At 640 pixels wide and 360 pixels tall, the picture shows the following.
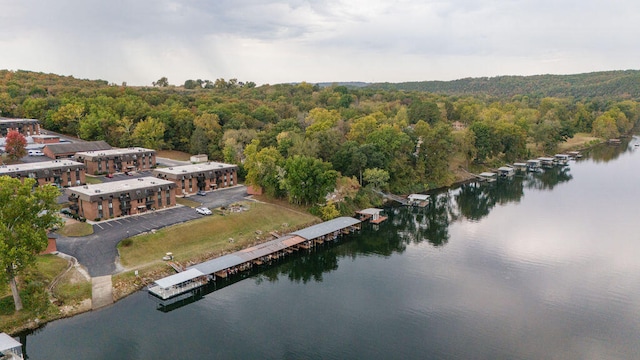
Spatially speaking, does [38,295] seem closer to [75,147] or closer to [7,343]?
[7,343]

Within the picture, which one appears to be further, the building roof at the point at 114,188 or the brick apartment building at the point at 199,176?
the brick apartment building at the point at 199,176

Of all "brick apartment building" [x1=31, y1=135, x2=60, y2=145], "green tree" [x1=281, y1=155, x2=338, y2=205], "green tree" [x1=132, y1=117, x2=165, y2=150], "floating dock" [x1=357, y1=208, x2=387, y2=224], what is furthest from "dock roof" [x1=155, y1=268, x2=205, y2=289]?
"brick apartment building" [x1=31, y1=135, x2=60, y2=145]

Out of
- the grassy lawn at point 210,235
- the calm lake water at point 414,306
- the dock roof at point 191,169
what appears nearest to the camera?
the calm lake water at point 414,306

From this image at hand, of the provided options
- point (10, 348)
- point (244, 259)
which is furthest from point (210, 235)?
point (10, 348)

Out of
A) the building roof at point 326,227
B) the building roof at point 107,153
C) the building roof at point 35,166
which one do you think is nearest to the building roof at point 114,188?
the building roof at point 35,166

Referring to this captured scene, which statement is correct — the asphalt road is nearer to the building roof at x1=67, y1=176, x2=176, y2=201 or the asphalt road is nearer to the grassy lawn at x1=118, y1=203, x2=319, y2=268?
the grassy lawn at x1=118, y1=203, x2=319, y2=268

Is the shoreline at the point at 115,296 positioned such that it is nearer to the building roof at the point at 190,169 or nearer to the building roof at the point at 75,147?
the building roof at the point at 190,169
